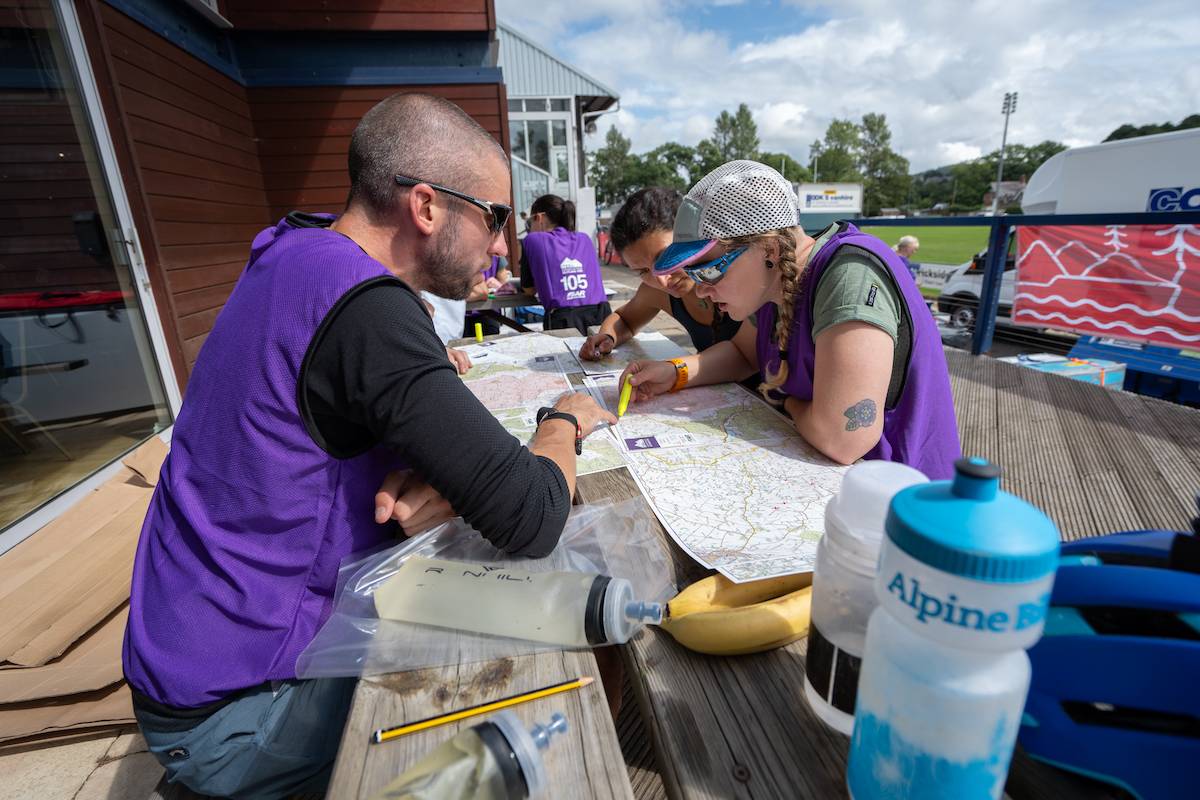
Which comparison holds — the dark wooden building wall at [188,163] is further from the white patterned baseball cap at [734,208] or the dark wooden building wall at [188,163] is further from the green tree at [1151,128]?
the green tree at [1151,128]

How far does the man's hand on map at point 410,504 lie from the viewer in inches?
41.8

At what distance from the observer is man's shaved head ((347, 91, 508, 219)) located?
1.32m

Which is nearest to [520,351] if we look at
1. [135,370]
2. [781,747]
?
[781,747]

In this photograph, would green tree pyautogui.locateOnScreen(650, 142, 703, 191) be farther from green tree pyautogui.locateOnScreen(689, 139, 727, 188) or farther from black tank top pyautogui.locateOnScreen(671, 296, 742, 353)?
black tank top pyautogui.locateOnScreen(671, 296, 742, 353)

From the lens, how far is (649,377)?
1.92m

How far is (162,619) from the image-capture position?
3.38ft

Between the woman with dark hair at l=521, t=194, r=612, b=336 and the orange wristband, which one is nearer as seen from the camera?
the orange wristband

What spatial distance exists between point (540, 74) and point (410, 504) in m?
17.6

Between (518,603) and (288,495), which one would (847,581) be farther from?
(288,495)

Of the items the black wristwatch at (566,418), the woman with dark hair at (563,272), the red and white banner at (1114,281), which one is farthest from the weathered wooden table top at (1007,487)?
the woman with dark hair at (563,272)

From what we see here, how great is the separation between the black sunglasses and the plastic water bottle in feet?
3.75

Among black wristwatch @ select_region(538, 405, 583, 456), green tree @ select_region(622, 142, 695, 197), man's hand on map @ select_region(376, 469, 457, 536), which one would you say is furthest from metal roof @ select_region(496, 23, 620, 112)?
green tree @ select_region(622, 142, 695, 197)

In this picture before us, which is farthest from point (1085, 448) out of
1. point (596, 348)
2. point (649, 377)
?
point (596, 348)

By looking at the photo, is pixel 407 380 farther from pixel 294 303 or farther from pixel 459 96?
pixel 459 96
